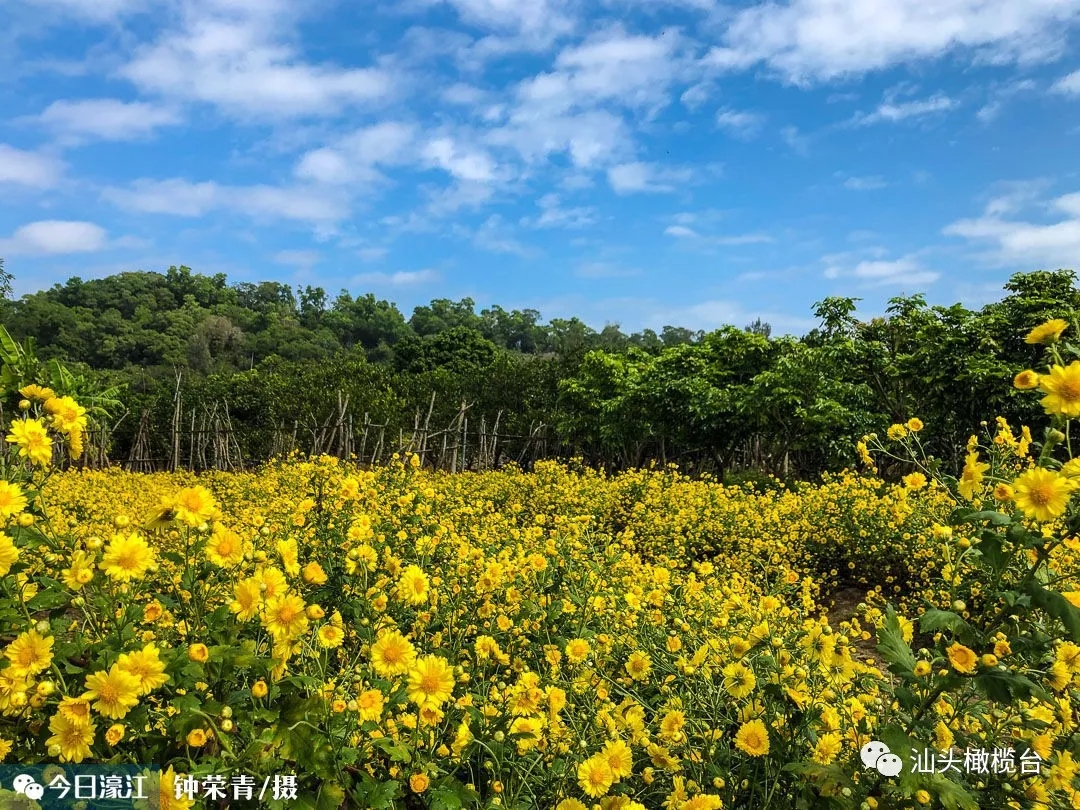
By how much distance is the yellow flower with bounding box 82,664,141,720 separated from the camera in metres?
1.03

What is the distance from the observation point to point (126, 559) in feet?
4.08

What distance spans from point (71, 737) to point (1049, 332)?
203cm

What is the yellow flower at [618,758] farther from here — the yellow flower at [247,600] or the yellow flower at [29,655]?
the yellow flower at [29,655]

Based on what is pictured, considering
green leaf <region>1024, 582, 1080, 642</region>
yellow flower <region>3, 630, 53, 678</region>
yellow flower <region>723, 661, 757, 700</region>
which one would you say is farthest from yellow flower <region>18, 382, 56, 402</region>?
green leaf <region>1024, 582, 1080, 642</region>

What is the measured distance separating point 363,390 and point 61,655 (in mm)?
16411

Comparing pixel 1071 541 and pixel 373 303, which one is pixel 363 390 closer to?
pixel 1071 541

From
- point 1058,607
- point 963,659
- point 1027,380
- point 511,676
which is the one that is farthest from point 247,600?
point 1027,380

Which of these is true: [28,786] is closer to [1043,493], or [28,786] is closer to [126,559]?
[126,559]

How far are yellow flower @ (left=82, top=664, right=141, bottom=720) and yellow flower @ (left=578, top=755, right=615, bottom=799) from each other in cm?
85

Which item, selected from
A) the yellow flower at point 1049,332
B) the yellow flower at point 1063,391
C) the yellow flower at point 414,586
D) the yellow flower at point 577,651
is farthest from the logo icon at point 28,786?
the yellow flower at point 1049,332

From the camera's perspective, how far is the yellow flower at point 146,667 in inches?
41.5

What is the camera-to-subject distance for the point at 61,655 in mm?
1139

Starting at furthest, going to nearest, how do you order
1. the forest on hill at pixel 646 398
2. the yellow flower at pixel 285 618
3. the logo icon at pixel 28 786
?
the forest on hill at pixel 646 398 → the yellow flower at pixel 285 618 → the logo icon at pixel 28 786

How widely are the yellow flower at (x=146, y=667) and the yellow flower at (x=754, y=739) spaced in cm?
118
